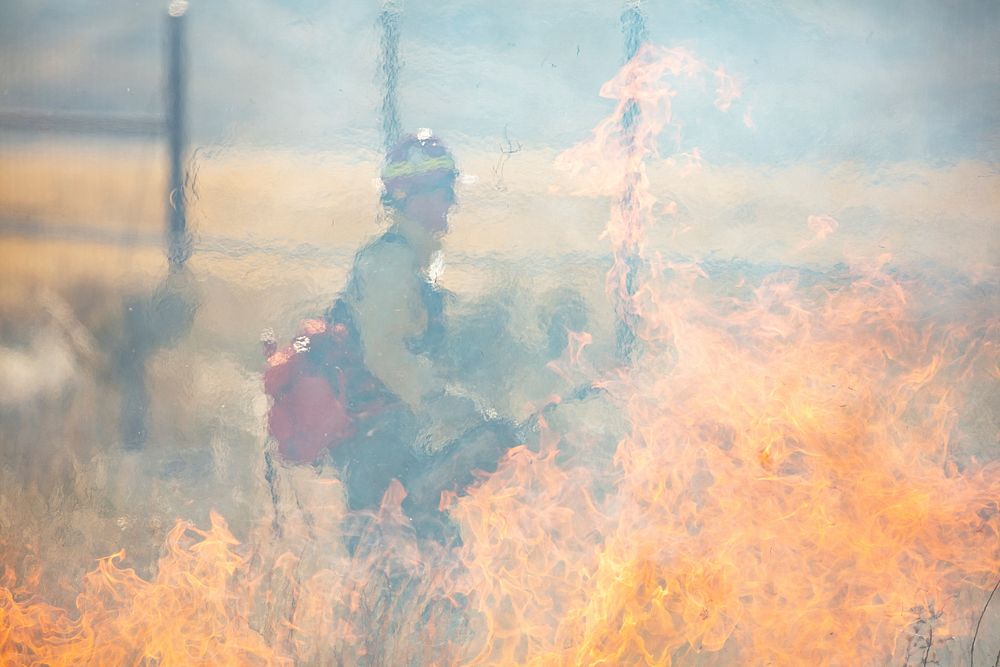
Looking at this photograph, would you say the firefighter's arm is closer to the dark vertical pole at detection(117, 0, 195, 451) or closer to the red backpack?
the red backpack

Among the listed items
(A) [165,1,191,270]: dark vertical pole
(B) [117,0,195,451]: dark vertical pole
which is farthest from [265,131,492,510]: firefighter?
(A) [165,1,191,270]: dark vertical pole

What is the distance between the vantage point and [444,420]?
9.07 feet

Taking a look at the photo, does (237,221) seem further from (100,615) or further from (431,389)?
(100,615)

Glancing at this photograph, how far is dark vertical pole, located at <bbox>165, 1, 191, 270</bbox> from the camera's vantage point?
282 cm

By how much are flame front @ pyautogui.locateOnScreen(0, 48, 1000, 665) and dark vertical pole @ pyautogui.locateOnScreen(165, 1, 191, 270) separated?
1093 mm

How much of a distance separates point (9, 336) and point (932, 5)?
11.7ft

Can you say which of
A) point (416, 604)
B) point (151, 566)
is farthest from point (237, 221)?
point (416, 604)

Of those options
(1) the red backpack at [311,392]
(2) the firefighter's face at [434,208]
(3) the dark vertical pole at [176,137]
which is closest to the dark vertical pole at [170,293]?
(3) the dark vertical pole at [176,137]

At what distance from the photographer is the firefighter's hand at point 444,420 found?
2.76 m

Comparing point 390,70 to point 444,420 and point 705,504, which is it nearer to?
point 444,420

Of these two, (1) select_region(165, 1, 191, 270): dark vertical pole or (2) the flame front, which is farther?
(1) select_region(165, 1, 191, 270): dark vertical pole

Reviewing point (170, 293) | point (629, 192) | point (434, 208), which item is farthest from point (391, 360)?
point (629, 192)

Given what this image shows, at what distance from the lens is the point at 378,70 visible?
2.78 m

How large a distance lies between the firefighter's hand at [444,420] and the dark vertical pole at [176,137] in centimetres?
107
